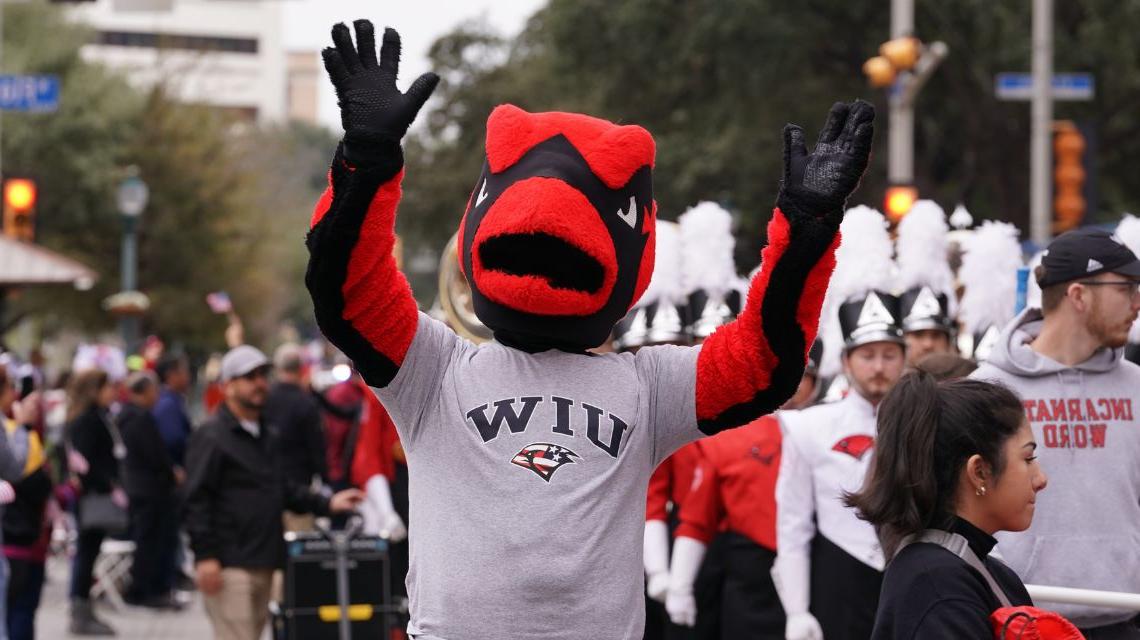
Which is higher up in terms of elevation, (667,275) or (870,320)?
(667,275)

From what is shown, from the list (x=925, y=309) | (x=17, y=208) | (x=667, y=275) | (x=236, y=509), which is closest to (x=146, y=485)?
(x=17, y=208)

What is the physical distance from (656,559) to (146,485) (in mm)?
7642

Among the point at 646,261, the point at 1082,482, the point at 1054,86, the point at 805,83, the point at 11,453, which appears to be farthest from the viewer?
the point at 805,83

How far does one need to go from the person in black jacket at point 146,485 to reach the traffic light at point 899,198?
6.20 metres

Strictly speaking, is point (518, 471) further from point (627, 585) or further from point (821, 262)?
point (821, 262)

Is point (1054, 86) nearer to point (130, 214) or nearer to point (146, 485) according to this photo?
point (146, 485)

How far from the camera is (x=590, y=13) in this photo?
26.0m

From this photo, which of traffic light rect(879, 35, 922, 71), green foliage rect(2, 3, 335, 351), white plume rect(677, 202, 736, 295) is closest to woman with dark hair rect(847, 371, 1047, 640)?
white plume rect(677, 202, 736, 295)

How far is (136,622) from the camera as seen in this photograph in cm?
1441

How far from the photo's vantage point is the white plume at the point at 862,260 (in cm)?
729

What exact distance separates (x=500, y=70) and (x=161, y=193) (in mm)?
9344

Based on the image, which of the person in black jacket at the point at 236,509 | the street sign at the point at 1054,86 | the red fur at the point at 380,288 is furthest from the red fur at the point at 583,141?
the street sign at the point at 1054,86

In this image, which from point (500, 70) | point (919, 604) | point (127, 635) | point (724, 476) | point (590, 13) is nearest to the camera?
point (919, 604)

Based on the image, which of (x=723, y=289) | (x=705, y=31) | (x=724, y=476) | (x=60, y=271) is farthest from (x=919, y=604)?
(x=705, y=31)
